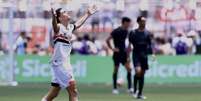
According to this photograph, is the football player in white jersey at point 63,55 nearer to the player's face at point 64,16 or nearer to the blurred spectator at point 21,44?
the player's face at point 64,16

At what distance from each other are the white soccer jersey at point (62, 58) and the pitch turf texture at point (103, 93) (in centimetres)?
519

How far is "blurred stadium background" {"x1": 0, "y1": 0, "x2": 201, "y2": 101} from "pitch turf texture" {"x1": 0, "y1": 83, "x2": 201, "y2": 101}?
36 mm

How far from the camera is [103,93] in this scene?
21.9m

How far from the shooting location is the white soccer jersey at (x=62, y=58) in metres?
14.2

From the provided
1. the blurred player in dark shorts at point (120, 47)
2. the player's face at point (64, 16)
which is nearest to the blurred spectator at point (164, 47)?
the blurred player in dark shorts at point (120, 47)

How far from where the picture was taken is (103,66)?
2692 centimetres

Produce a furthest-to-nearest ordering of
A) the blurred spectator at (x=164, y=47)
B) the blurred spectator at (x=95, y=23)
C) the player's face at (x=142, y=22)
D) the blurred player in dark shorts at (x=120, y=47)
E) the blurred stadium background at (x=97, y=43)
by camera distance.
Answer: the blurred spectator at (x=164, y=47) → the blurred spectator at (x=95, y=23) → the blurred stadium background at (x=97, y=43) → the blurred player in dark shorts at (x=120, y=47) → the player's face at (x=142, y=22)

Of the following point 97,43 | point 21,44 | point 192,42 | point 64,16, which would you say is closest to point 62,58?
point 64,16

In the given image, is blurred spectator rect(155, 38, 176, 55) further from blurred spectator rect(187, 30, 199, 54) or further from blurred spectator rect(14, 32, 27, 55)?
blurred spectator rect(14, 32, 27, 55)

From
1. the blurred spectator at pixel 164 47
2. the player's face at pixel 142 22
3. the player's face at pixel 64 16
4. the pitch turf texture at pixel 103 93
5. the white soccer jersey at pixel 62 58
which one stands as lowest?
the pitch turf texture at pixel 103 93

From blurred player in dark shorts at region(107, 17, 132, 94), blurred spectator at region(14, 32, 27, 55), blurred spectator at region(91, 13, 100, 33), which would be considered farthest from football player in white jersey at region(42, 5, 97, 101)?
blurred spectator at region(91, 13, 100, 33)

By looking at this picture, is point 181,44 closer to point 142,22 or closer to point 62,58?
point 142,22

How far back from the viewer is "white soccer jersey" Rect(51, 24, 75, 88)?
561 inches

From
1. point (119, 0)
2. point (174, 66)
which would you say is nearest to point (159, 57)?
point (174, 66)
